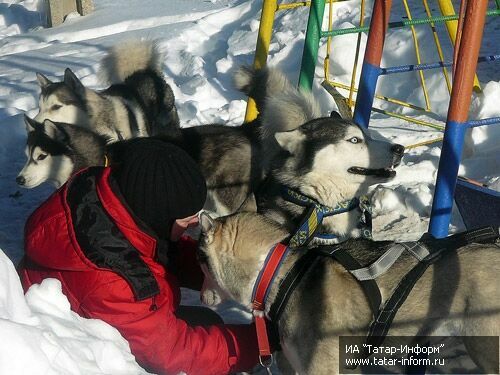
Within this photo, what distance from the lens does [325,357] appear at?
232 centimetres

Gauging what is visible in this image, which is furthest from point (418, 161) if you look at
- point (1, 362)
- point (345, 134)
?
point (1, 362)

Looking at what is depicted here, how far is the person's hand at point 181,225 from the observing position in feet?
8.79

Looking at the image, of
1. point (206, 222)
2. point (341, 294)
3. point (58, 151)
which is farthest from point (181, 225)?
point (58, 151)

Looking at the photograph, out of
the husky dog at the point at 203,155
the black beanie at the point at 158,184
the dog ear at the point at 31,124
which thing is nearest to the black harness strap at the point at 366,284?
the black beanie at the point at 158,184

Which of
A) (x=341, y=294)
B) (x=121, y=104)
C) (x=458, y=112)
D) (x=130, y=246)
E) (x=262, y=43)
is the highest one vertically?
(x=458, y=112)

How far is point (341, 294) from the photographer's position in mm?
2355

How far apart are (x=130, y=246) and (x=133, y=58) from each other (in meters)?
3.70

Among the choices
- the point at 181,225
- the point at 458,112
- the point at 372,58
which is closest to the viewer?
the point at 181,225

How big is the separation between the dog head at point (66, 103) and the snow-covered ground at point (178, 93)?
0.51m

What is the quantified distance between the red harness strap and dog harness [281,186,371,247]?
0.60 metres

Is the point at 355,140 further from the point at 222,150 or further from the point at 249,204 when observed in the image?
the point at 222,150

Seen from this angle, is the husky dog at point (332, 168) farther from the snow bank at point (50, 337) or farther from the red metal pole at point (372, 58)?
the snow bank at point (50, 337)

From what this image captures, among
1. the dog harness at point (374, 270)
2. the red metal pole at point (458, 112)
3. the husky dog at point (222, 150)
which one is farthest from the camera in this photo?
the husky dog at point (222, 150)

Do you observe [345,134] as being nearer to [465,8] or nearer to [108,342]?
[465,8]
